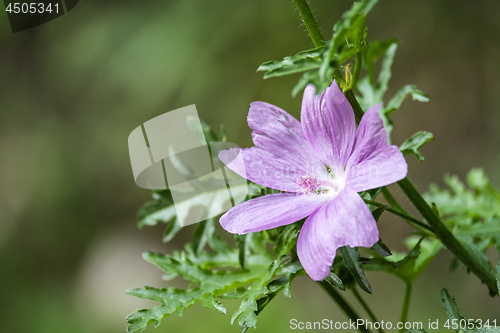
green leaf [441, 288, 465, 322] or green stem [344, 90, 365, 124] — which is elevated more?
green stem [344, 90, 365, 124]

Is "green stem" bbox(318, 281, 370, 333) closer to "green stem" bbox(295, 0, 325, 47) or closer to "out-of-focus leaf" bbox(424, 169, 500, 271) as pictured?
"out-of-focus leaf" bbox(424, 169, 500, 271)

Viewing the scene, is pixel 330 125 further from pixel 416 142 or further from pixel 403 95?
pixel 403 95

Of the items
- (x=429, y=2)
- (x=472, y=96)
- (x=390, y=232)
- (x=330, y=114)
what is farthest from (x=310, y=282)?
(x=330, y=114)

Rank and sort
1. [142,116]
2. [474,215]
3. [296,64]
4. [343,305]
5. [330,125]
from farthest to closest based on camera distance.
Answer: [142,116], [474,215], [343,305], [330,125], [296,64]

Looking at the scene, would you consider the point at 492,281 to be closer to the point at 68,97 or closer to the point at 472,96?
the point at 472,96

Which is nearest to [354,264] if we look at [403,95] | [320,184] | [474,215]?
[320,184]

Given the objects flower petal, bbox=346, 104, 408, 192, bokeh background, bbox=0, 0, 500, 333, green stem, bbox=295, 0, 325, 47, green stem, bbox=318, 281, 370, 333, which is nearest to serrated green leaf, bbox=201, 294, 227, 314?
green stem, bbox=318, 281, 370, 333
